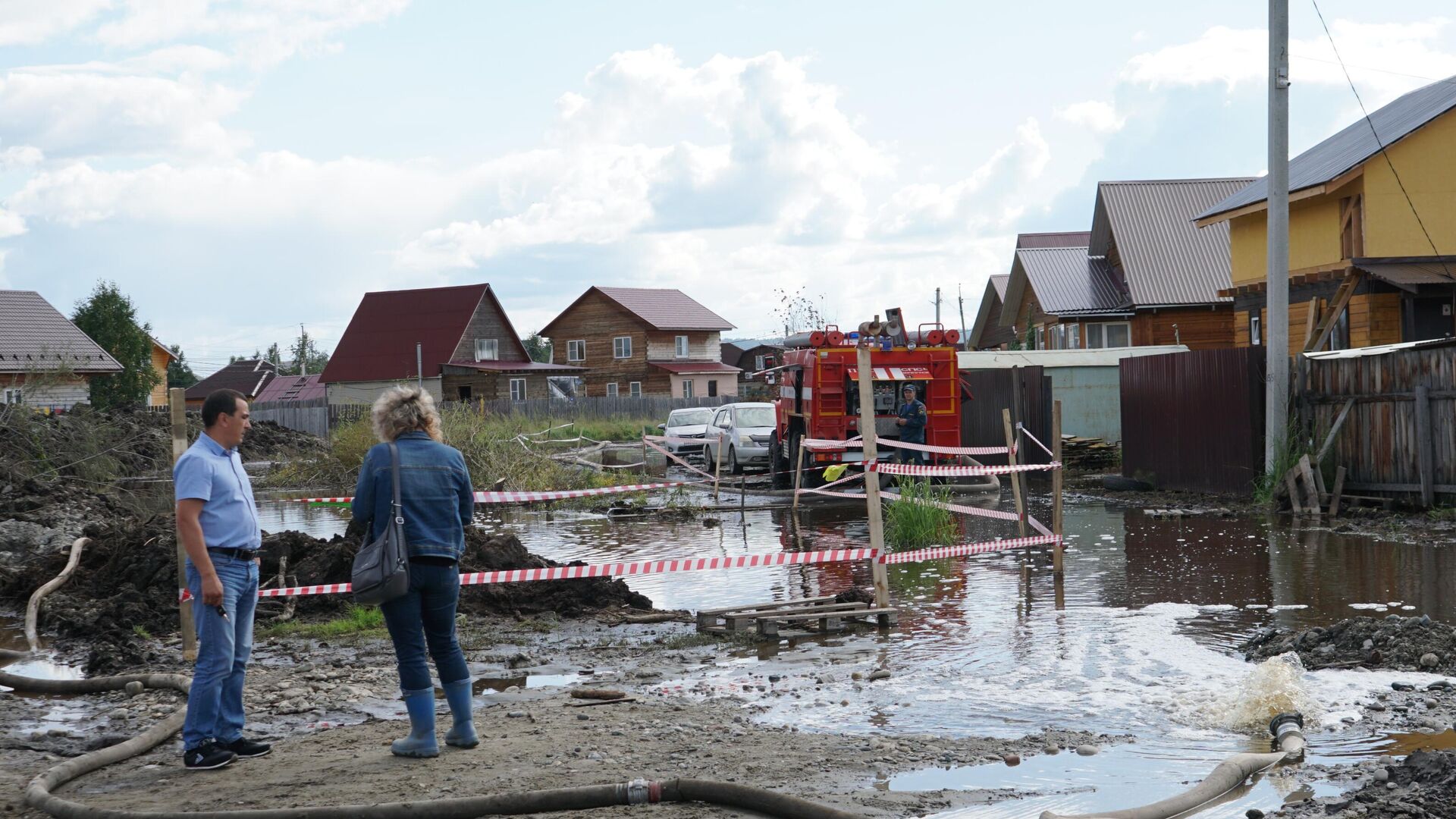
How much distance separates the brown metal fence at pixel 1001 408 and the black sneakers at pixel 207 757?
18.4 m

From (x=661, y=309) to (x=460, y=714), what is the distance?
220 feet

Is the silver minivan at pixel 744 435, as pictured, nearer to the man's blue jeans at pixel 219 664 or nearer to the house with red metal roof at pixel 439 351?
the man's blue jeans at pixel 219 664

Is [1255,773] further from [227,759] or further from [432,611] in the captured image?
[227,759]

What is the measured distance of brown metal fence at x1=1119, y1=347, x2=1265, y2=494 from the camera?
61.5ft

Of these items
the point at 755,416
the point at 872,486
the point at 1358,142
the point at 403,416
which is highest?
the point at 1358,142

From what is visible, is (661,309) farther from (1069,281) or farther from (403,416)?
(403,416)

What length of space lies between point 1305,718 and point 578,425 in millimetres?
44661

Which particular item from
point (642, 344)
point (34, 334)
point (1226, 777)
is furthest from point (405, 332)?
point (1226, 777)

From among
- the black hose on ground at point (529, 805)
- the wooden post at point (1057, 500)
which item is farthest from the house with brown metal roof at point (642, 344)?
the black hose on ground at point (529, 805)

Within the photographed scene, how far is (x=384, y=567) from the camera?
19.2ft

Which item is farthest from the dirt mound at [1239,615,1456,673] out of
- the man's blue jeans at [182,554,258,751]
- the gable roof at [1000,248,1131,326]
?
the gable roof at [1000,248,1131,326]

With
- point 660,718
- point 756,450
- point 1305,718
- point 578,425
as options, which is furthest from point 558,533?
point 578,425

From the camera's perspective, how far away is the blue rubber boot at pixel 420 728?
6039mm

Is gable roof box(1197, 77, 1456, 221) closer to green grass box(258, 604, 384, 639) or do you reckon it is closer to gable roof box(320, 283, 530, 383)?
green grass box(258, 604, 384, 639)
